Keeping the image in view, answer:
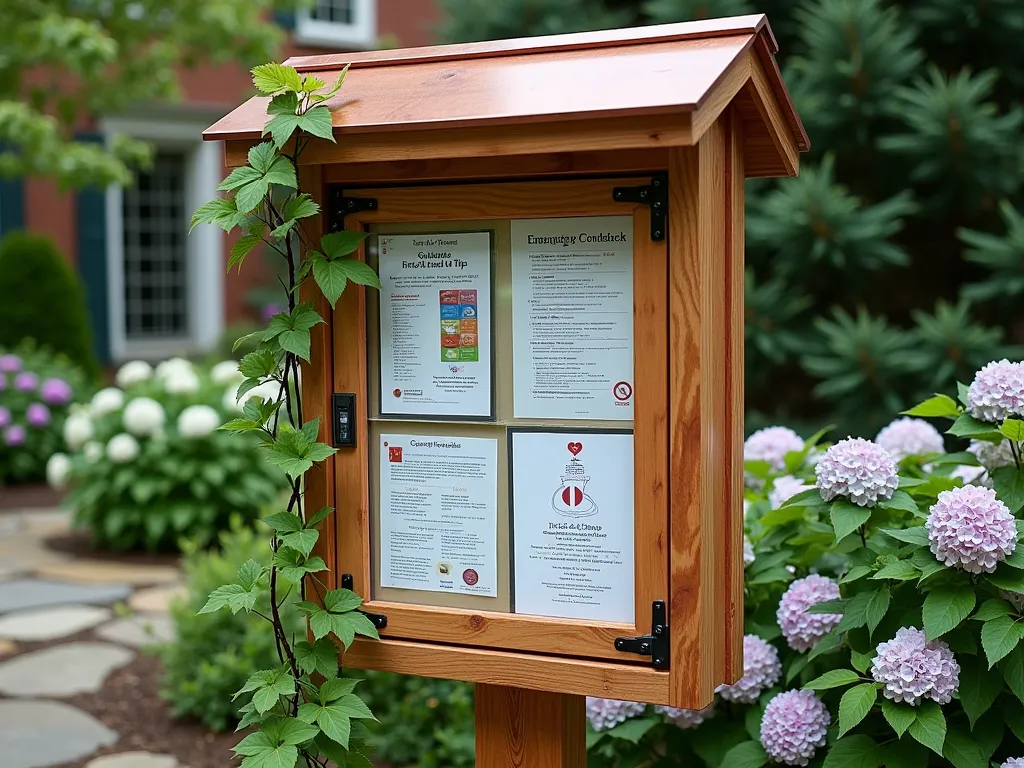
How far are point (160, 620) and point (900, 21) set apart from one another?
3.92m

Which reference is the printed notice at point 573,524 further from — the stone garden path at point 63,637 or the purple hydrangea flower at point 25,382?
the purple hydrangea flower at point 25,382


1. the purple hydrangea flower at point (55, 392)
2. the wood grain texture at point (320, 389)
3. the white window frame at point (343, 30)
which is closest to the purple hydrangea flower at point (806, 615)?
the wood grain texture at point (320, 389)

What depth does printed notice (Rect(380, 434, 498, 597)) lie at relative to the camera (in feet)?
6.57

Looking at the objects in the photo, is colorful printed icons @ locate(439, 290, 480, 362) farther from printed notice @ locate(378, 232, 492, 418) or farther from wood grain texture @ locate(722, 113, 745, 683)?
wood grain texture @ locate(722, 113, 745, 683)

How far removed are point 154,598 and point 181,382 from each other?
1375 millimetres

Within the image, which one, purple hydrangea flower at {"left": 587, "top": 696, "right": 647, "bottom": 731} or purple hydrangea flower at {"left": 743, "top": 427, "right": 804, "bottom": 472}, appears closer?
purple hydrangea flower at {"left": 587, "top": 696, "right": 647, "bottom": 731}

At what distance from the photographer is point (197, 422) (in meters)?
5.70

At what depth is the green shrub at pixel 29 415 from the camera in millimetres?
7961

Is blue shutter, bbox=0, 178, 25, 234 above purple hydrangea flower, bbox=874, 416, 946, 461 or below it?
above

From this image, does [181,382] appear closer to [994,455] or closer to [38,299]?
[38,299]

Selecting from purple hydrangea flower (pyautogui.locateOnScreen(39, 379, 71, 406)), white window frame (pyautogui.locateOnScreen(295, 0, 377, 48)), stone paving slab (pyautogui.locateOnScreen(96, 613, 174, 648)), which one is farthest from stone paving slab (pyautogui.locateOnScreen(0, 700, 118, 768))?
white window frame (pyautogui.locateOnScreen(295, 0, 377, 48))

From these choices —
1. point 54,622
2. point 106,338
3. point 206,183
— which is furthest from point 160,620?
point 206,183

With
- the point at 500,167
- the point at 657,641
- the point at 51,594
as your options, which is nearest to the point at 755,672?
the point at 657,641

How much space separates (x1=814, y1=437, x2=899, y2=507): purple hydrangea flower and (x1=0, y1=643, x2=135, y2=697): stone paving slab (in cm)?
288
